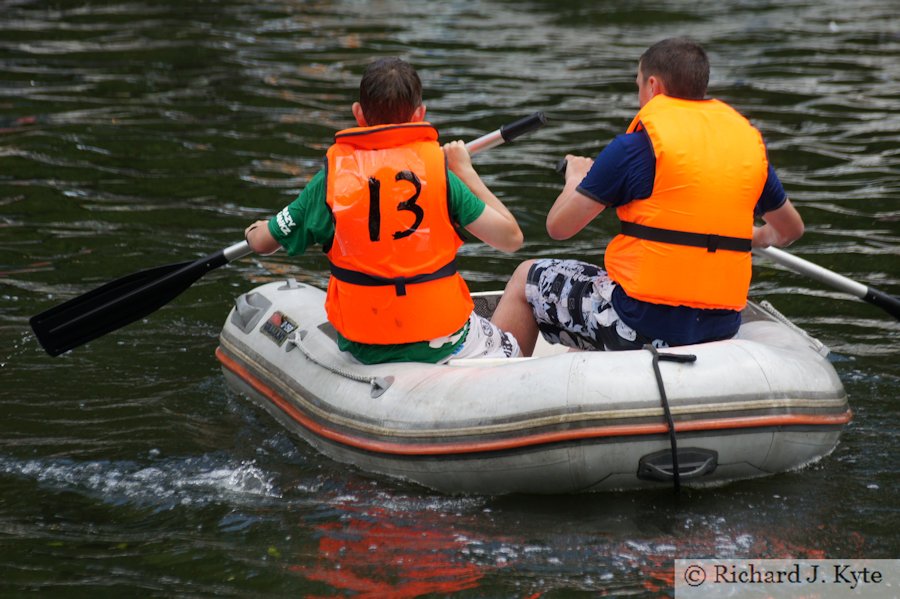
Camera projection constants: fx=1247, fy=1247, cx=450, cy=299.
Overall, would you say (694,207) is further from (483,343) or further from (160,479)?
(160,479)

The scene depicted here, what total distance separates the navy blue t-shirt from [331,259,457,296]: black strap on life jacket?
55 cm

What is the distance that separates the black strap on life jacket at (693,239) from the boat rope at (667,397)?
0.38 metres

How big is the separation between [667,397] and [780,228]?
978 mm

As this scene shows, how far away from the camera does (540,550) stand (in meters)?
3.75

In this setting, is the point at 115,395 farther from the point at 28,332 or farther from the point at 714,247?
the point at 714,247

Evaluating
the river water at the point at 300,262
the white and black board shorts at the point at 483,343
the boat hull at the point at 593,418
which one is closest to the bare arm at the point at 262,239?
the boat hull at the point at 593,418

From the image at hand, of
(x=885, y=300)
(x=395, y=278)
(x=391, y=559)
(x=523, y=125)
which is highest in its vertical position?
(x=523, y=125)

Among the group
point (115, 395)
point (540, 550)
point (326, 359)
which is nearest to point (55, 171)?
point (115, 395)

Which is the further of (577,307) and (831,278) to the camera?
(831,278)

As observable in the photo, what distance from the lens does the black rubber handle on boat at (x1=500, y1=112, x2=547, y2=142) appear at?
494 centimetres

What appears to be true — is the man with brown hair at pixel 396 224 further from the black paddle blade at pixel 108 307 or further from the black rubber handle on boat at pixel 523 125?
the black paddle blade at pixel 108 307

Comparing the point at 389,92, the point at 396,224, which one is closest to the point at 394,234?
the point at 396,224

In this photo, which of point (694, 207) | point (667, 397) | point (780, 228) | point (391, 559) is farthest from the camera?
point (780, 228)

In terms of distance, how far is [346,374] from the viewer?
15.0 feet
